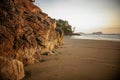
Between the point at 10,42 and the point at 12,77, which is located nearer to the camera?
the point at 12,77

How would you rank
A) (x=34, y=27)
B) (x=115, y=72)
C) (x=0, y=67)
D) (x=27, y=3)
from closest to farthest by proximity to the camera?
(x=0, y=67), (x=115, y=72), (x=34, y=27), (x=27, y=3)

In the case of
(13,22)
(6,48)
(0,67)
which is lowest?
(0,67)

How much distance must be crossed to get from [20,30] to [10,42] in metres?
0.90

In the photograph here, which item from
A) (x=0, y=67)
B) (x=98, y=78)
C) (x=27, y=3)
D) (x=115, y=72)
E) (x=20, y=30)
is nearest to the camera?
(x=0, y=67)

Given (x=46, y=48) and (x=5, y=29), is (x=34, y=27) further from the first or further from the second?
(x=5, y=29)

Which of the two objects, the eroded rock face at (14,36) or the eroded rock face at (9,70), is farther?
the eroded rock face at (14,36)

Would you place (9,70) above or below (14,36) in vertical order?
below

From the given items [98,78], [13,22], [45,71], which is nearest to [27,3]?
[13,22]

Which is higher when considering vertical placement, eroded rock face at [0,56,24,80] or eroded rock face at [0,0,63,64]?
eroded rock face at [0,0,63,64]

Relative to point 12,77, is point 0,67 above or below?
above

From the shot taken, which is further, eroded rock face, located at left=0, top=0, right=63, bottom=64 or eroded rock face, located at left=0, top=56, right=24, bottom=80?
eroded rock face, located at left=0, top=0, right=63, bottom=64

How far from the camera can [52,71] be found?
5496 mm

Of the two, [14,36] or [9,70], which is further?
[14,36]

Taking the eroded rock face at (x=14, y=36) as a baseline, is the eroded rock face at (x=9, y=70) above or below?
below
